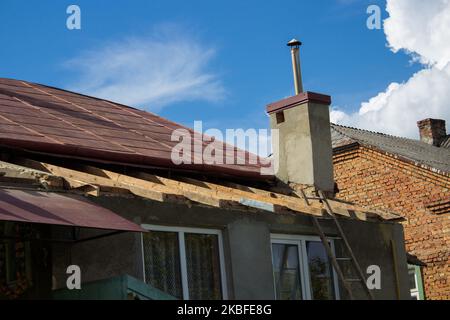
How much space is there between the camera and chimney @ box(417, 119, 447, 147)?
2844 centimetres

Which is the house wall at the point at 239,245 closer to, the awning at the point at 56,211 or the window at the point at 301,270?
the window at the point at 301,270

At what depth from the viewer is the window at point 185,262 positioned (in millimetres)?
9328

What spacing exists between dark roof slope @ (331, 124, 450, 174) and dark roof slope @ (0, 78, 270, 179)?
826 centimetres

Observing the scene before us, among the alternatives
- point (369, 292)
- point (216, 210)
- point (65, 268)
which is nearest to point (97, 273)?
point (65, 268)

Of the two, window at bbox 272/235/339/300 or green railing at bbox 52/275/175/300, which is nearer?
green railing at bbox 52/275/175/300

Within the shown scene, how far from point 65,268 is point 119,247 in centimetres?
64

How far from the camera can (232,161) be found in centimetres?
1259

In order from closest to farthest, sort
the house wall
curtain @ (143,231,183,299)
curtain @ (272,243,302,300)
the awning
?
the awning, the house wall, curtain @ (143,231,183,299), curtain @ (272,243,302,300)

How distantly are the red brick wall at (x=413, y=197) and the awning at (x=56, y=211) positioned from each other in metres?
13.1

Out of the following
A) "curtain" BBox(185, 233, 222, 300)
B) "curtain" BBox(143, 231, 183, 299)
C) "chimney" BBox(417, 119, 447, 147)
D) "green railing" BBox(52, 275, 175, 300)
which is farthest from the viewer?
"chimney" BBox(417, 119, 447, 147)

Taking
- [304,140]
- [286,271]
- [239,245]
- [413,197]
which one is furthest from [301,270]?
[413,197]
